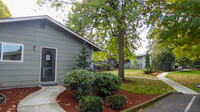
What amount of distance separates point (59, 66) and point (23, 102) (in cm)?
381

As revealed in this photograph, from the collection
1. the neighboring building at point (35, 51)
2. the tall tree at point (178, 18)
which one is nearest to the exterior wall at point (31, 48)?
the neighboring building at point (35, 51)

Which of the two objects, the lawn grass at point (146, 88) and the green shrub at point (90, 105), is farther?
the lawn grass at point (146, 88)

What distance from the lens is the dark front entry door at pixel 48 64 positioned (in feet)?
25.0

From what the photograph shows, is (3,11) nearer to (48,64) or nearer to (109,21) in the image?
(48,64)

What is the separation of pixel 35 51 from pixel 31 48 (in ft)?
0.87

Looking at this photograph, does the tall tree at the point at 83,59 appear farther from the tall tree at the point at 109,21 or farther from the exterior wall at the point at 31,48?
the tall tree at the point at 109,21

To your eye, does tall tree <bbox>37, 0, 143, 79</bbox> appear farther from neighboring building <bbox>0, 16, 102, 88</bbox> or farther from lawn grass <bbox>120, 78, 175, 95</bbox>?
neighboring building <bbox>0, 16, 102, 88</bbox>

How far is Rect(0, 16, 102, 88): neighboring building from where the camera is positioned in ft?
21.0

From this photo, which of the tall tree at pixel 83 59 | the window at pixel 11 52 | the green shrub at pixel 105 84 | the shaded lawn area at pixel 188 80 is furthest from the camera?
the shaded lawn area at pixel 188 80

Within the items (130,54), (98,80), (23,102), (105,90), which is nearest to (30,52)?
(23,102)

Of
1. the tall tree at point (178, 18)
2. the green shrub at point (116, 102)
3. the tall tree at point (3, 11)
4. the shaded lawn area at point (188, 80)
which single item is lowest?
the shaded lawn area at point (188, 80)

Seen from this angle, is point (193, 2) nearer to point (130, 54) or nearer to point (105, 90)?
point (130, 54)

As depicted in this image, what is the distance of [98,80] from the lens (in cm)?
582

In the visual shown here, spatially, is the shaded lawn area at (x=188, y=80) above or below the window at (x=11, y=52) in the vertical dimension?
below
